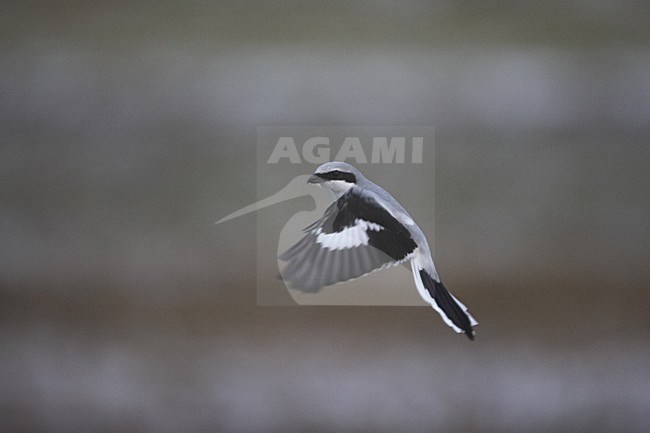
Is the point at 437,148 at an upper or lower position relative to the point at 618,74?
lower

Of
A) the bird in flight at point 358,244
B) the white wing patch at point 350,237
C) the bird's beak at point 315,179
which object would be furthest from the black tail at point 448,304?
the bird's beak at point 315,179

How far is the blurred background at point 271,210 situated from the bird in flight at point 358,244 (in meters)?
0.04

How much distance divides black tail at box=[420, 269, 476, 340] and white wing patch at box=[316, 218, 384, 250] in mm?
150

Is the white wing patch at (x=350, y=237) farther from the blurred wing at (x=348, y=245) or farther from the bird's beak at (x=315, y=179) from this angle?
the bird's beak at (x=315, y=179)

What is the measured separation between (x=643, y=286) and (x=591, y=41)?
0.50m

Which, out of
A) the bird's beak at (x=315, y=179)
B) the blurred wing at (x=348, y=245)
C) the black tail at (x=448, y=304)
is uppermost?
the bird's beak at (x=315, y=179)

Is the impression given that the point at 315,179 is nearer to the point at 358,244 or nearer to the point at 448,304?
the point at 358,244

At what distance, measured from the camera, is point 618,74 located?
112 cm

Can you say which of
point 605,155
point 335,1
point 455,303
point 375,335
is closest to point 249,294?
point 375,335

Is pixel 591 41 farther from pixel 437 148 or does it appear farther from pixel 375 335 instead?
pixel 375 335

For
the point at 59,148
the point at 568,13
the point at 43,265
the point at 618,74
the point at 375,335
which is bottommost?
the point at 375,335

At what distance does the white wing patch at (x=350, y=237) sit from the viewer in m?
1.03

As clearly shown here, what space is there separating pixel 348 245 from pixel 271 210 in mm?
181

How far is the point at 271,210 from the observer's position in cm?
111
